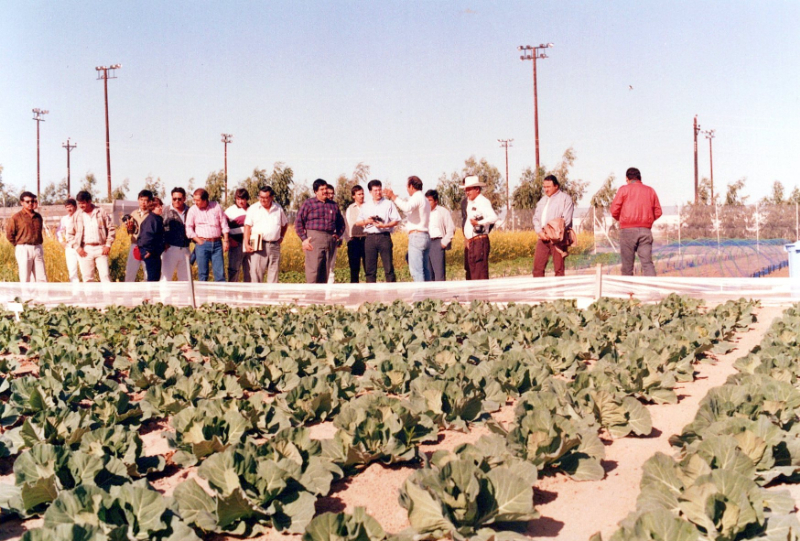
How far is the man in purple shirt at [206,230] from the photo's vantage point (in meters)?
10.7

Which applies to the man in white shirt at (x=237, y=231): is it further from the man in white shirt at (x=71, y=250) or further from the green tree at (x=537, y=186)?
the green tree at (x=537, y=186)

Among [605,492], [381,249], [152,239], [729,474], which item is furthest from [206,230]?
[729,474]

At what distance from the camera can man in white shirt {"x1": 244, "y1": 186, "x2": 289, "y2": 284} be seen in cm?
1066

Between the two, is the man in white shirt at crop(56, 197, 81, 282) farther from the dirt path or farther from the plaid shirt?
the dirt path

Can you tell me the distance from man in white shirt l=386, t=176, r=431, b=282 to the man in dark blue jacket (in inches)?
119

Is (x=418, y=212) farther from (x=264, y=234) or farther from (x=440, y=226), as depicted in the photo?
(x=264, y=234)

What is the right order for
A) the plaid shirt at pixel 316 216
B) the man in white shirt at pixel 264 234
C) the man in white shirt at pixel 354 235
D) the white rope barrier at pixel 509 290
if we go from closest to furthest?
the white rope barrier at pixel 509 290 → the plaid shirt at pixel 316 216 → the man in white shirt at pixel 264 234 → the man in white shirt at pixel 354 235

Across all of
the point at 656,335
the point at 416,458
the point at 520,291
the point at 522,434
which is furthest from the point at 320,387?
the point at 520,291

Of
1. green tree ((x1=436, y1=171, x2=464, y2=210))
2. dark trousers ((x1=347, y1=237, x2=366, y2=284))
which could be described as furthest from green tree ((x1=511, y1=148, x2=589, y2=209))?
dark trousers ((x1=347, y1=237, x2=366, y2=284))

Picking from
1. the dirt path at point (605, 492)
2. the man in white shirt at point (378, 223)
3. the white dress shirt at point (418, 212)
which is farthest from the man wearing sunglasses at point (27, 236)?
the dirt path at point (605, 492)

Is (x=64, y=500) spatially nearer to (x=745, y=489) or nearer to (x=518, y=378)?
(x=745, y=489)

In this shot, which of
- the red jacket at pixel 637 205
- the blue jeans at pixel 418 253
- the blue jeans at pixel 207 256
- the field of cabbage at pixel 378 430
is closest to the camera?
the field of cabbage at pixel 378 430

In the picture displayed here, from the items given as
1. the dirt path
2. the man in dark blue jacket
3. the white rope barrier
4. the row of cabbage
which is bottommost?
the dirt path

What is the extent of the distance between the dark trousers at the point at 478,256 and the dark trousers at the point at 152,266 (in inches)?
159
